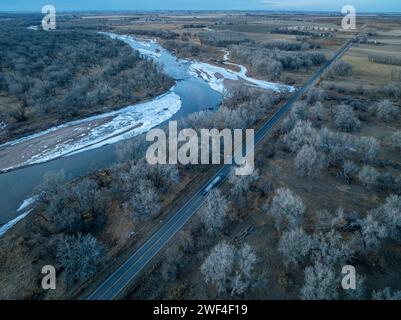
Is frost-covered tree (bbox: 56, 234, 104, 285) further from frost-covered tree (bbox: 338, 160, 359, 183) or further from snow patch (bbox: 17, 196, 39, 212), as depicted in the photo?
frost-covered tree (bbox: 338, 160, 359, 183)

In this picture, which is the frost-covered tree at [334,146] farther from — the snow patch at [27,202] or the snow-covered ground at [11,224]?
the snow-covered ground at [11,224]

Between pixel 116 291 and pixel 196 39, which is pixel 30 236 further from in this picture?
pixel 196 39

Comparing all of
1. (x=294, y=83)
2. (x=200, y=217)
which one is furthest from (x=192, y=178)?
(x=294, y=83)

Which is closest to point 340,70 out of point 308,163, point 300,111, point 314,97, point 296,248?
point 314,97

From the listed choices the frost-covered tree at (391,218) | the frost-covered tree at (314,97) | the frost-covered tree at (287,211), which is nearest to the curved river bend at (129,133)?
the frost-covered tree at (314,97)

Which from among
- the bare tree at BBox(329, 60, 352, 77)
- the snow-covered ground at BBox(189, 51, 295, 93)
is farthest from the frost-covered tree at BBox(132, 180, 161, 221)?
the bare tree at BBox(329, 60, 352, 77)
